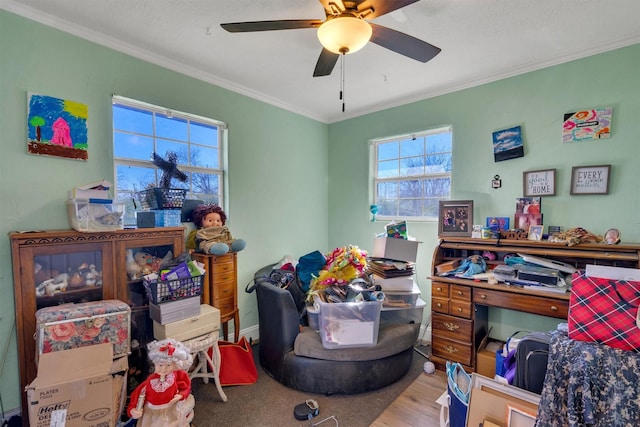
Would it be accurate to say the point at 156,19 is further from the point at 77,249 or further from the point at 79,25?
the point at 77,249

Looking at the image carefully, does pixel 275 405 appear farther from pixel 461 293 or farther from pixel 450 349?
pixel 461 293

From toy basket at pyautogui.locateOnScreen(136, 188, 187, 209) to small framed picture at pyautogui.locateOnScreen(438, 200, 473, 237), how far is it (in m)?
2.29

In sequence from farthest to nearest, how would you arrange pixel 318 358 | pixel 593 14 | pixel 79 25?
pixel 318 358, pixel 79 25, pixel 593 14

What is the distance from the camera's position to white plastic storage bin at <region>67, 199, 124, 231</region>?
1.98m

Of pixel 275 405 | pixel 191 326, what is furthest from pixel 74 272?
pixel 275 405

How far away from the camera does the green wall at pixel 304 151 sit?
1.93m

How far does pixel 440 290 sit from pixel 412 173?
1374 millimetres

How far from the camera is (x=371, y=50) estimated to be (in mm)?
2355

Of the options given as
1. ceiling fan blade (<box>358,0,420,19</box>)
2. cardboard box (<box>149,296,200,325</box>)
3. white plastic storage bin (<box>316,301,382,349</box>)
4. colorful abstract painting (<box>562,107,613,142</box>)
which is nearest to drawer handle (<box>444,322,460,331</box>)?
white plastic storage bin (<box>316,301,382,349</box>)

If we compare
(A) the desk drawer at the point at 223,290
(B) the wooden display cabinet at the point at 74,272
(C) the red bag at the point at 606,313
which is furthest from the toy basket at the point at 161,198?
(C) the red bag at the point at 606,313

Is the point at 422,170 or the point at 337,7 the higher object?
the point at 337,7

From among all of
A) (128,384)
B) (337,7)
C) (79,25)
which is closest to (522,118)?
(337,7)

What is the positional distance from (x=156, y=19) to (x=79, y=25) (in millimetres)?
567

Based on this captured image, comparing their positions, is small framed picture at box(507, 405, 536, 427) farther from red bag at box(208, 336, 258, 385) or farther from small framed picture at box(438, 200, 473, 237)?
red bag at box(208, 336, 258, 385)
